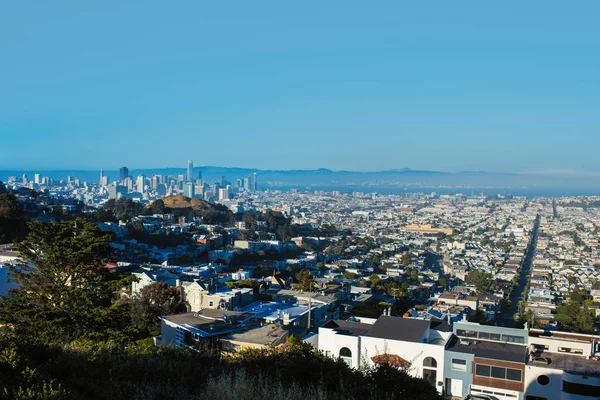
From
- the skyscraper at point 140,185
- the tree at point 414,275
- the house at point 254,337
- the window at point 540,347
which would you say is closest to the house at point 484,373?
the window at point 540,347

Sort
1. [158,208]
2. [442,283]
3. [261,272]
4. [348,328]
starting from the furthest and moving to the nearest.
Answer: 1. [158,208]
2. [442,283]
3. [261,272]
4. [348,328]

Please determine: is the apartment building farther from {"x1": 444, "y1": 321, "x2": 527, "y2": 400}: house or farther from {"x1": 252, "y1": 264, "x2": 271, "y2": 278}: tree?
{"x1": 252, "y1": 264, "x2": 271, "y2": 278}: tree

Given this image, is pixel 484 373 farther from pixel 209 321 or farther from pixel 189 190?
pixel 189 190

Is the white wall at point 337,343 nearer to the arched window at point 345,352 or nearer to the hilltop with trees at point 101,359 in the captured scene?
the arched window at point 345,352

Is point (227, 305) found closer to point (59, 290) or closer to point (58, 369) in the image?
point (59, 290)

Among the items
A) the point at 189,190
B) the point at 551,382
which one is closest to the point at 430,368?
the point at 551,382

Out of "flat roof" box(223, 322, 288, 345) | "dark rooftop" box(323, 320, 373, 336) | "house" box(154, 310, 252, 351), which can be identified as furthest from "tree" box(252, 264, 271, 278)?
"dark rooftop" box(323, 320, 373, 336)
